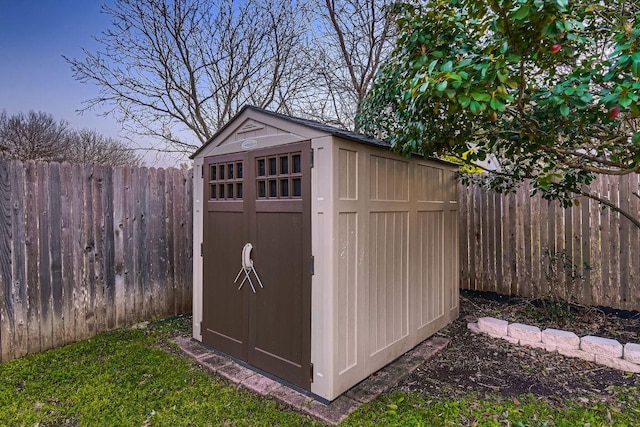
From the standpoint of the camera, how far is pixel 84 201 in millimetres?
3582

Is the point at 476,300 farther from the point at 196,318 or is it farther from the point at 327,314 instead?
the point at 196,318

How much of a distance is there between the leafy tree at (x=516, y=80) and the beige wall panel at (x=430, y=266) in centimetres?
84

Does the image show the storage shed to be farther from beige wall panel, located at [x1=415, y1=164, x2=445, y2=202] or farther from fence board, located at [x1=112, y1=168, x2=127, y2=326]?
fence board, located at [x1=112, y1=168, x2=127, y2=326]

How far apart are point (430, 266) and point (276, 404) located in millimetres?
2142

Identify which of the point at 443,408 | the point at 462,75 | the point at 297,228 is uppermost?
the point at 462,75

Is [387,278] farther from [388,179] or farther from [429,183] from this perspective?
[429,183]

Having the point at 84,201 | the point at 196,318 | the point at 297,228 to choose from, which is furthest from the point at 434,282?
the point at 84,201

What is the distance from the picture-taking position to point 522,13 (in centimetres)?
170

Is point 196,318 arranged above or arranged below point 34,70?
below

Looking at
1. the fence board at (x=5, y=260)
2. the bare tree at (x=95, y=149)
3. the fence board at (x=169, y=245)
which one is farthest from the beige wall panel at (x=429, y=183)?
the bare tree at (x=95, y=149)

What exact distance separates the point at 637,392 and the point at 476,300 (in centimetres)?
241

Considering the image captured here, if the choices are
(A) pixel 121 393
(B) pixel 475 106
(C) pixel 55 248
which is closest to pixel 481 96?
(B) pixel 475 106

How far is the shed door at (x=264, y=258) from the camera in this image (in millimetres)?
2703

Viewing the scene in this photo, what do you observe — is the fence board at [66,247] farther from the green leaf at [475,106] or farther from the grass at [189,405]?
the green leaf at [475,106]
